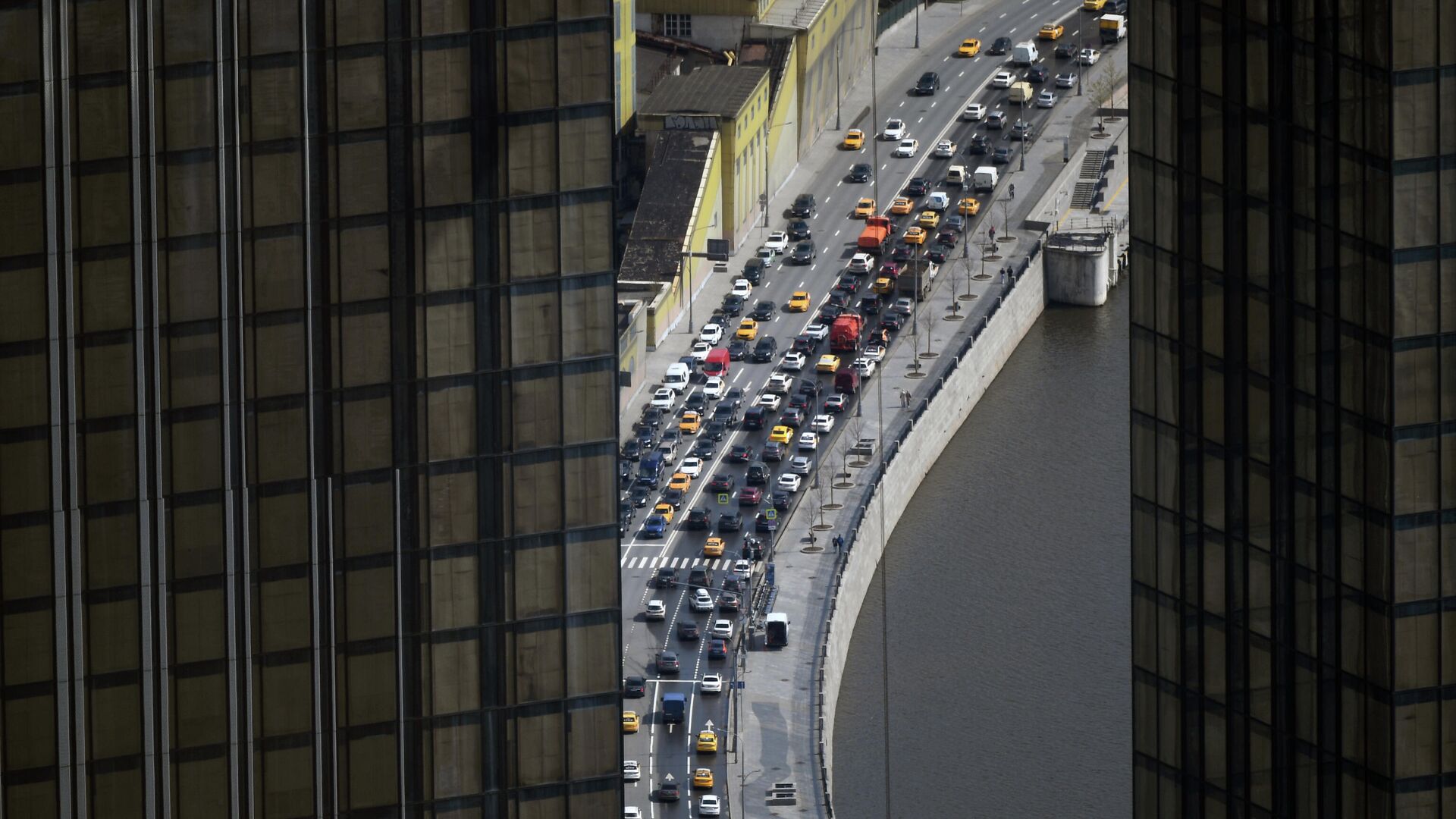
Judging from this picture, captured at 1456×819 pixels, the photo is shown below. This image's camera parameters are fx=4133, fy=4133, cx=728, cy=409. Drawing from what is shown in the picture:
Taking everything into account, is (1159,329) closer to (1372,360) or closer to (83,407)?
(1372,360)

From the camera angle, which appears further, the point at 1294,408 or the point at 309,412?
the point at 1294,408

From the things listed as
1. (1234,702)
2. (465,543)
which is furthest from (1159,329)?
(465,543)

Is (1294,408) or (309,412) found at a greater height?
(309,412)

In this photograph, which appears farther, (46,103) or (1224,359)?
(1224,359)

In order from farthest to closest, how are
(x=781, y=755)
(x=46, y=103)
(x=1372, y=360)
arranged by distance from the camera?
(x=781, y=755) < (x=1372, y=360) < (x=46, y=103)

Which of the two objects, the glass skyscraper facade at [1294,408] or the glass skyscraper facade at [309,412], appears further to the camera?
the glass skyscraper facade at [1294,408]
